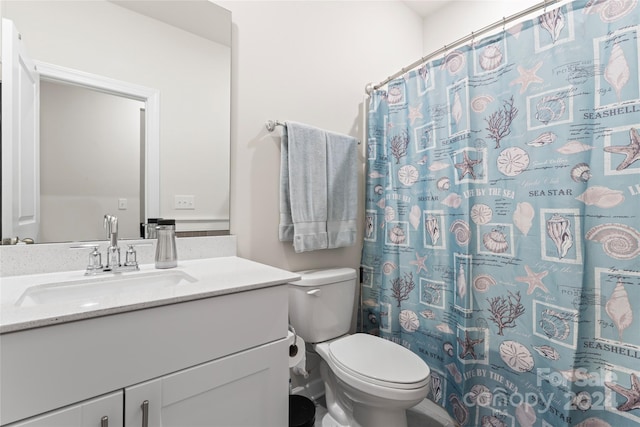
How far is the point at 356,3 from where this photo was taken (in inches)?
71.9

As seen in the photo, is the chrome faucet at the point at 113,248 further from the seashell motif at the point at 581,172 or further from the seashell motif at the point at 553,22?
the seashell motif at the point at 553,22

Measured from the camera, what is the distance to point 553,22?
110 centimetres

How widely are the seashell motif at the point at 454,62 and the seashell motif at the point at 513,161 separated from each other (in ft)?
1.54

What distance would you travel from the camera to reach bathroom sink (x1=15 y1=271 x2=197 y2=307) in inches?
32.5

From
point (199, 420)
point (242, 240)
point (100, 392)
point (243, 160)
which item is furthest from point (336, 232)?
point (100, 392)

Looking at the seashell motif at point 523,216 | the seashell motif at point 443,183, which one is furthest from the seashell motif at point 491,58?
the seashell motif at point 523,216

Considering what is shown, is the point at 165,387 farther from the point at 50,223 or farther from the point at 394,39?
the point at 394,39

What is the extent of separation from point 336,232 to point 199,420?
3.50ft

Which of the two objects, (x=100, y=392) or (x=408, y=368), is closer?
(x=100, y=392)

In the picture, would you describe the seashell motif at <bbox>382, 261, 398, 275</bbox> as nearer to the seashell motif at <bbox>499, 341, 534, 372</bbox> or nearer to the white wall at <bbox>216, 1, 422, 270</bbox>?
the white wall at <bbox>216, 1, 422, 270</bbox>

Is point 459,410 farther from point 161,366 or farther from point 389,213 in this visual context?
point 161,366

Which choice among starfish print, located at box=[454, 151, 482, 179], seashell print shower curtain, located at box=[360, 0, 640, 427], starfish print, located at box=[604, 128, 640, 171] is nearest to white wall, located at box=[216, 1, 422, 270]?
seashell print shower curtain, located at box=[360, 0, 640, 427]

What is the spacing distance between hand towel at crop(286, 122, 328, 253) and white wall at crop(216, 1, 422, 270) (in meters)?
0.10

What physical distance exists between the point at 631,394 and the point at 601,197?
0.65 m
